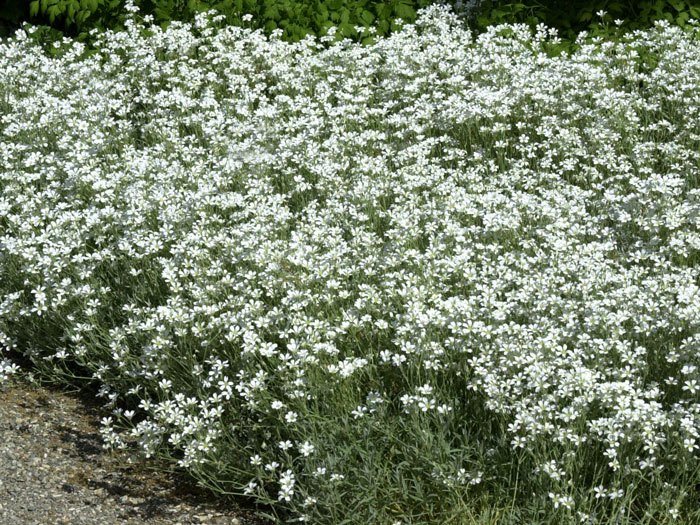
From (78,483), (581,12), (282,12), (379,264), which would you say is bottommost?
(78,483)

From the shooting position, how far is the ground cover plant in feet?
13.9

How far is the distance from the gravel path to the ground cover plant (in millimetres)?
160

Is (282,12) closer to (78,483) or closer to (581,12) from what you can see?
(581,12)

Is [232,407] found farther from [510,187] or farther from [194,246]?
[510,187]

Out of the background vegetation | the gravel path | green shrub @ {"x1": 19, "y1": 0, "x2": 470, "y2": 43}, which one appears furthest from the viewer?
green shrub @ {"x1": 19, "y1": 0, "x2": 470, "y2": 43}

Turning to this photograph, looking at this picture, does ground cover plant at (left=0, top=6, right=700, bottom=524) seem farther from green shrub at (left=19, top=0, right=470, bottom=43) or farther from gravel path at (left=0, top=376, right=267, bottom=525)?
green shrub at (left=19, top=0, right=470, bottom=43)

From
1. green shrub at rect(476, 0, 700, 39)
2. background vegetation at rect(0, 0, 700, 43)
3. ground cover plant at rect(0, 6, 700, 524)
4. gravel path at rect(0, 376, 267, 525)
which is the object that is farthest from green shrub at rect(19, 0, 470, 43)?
gravel path at rect(0, 376, 267, 525)

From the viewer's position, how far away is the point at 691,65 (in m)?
7.40

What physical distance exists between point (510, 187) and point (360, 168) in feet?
3.46

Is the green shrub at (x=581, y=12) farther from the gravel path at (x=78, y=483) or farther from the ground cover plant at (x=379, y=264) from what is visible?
the gravel path at (x=78, y=483)

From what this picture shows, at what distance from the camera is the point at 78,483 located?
4762 mm

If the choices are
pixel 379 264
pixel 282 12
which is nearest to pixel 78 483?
pixel 379 264

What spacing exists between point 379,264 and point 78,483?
2021 mm

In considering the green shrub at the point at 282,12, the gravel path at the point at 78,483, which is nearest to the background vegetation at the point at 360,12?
the green shrub at the point at 282,12
